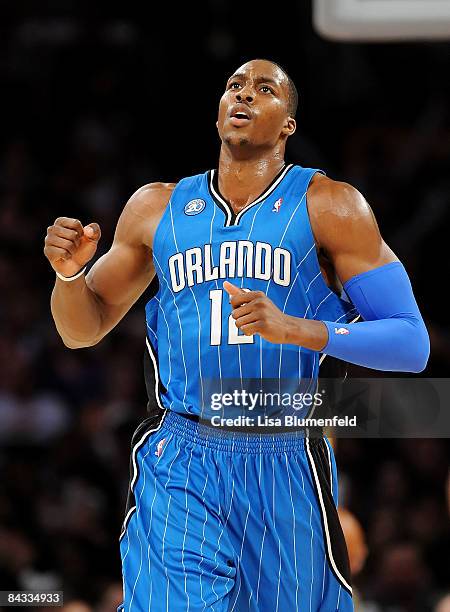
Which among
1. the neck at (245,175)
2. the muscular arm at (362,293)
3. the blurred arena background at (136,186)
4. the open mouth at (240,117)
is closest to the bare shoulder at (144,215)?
the neck at (245,175)

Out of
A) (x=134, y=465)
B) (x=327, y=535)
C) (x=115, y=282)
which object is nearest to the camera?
(x=327, y=535)

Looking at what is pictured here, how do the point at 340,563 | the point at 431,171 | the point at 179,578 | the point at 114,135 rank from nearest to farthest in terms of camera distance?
the point at 179,578
the point at 340,563
the point at 431,171
the point at 114,135

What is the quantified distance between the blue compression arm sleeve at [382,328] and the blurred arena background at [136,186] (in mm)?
3717

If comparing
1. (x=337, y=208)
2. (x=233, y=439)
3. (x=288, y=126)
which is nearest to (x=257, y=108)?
(x=288, y=126)

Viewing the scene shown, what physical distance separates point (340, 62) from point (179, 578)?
697 cm

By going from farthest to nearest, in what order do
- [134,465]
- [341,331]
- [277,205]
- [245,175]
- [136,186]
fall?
[136,186]
[245,175]
[277,205]
[134,465]
[341,331]

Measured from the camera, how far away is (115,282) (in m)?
4.25

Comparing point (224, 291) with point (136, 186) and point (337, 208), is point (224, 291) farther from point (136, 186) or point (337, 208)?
point (136, 186)

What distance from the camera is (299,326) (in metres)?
3.55

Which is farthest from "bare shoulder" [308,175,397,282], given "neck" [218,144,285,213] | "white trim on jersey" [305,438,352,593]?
"white trim on jersey" [305,438,352,593]

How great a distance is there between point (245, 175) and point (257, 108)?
25cm

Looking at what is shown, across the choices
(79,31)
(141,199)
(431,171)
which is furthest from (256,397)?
(79,31)

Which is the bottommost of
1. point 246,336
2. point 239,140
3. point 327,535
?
point 327,535

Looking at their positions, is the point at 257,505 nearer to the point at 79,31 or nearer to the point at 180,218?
the point at 180,218
